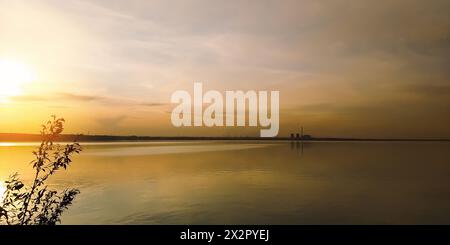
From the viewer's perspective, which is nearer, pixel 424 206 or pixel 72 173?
pixel 424 206

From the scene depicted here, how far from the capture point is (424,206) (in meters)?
25.4

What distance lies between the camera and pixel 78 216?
21188 mm

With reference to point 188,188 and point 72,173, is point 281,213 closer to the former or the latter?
point 188,188

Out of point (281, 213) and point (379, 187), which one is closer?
point (281, 213)

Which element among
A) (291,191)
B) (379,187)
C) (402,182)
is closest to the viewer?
(291,191)

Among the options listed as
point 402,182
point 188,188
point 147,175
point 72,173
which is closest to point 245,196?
point 188,188

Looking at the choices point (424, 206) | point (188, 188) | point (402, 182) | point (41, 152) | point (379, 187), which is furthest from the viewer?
point (402, 182)

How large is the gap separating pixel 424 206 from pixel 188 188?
1802cm

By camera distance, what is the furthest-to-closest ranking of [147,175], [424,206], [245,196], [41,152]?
[147,175], [245,196], [424,206], [41,152]
